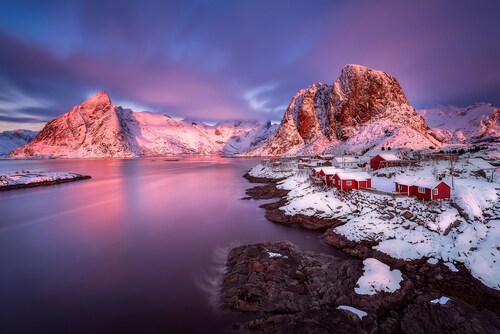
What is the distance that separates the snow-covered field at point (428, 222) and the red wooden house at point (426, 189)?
0.88 m

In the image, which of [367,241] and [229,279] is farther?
[367,241]

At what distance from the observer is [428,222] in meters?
22.6

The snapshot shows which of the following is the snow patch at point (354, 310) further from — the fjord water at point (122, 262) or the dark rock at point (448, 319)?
the fjord water at point (122, 262)

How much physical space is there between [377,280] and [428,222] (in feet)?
Result: 37.8

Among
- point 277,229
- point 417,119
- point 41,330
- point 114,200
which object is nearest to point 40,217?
point 114,200

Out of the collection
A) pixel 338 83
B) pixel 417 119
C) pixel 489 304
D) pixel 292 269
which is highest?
pixel 338 83

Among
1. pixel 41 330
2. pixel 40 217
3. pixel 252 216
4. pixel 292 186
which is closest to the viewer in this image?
pixel 41 330

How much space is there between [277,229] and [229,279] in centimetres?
1174

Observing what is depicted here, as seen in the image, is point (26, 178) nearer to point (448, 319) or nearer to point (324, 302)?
point (324, 302)

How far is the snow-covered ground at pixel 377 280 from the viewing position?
561 inches

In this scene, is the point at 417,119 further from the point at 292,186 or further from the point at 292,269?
the point at 292,269

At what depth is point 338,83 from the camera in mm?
186500

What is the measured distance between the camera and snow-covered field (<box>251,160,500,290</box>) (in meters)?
18.2

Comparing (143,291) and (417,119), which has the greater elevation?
(417,119)
